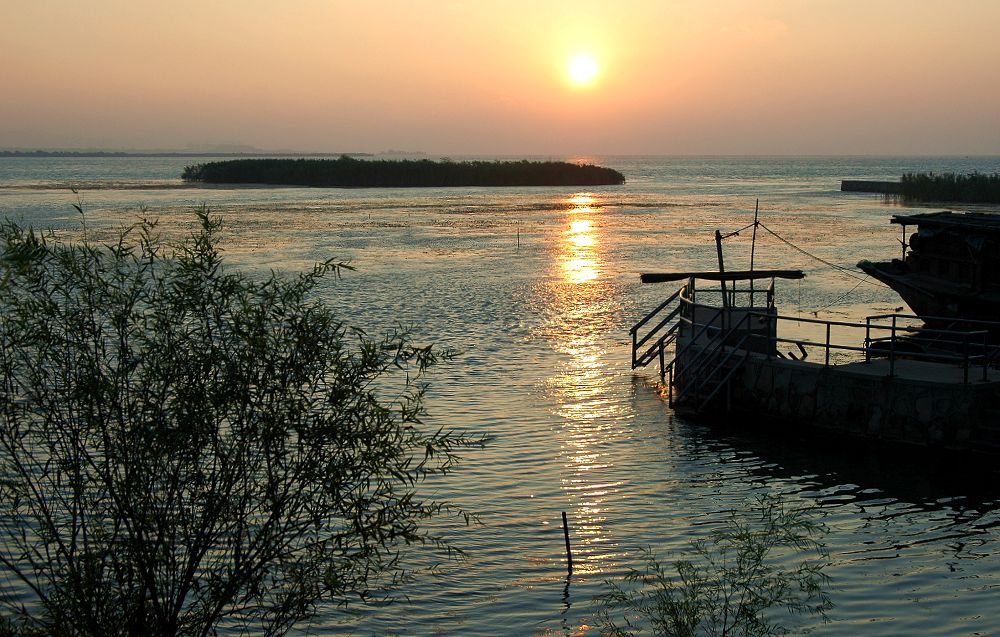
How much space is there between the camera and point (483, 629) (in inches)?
589

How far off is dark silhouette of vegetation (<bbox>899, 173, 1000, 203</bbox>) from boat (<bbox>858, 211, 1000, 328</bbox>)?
7399cm

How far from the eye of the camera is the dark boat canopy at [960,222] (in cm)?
3194

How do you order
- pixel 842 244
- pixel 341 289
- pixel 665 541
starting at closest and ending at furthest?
pixel 665 541, pixel 341 289, pixel 842 244

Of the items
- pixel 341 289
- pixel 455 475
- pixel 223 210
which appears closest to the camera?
pixel 455 475

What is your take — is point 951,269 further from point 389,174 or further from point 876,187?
point 389,174

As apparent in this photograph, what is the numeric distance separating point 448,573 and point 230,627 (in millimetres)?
3721

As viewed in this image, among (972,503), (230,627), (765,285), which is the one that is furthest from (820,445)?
(765,285)

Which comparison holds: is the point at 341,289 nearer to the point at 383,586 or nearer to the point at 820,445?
the point at 820,445

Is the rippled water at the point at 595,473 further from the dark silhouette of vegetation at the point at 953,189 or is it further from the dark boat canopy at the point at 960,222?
the dark silhouette of vegetation at the point at 953,189

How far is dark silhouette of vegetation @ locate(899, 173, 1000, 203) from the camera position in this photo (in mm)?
101438

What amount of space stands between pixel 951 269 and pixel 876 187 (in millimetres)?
114154

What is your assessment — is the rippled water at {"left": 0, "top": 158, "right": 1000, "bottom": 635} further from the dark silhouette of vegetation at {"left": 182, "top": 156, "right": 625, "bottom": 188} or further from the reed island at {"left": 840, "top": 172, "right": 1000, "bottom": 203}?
the dark silhouette of vegetation at {"left": 182, "top": 156, "right": 625, "bottom": 188}

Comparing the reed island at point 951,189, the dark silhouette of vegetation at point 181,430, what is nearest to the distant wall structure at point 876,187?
the reed island at point 951,189

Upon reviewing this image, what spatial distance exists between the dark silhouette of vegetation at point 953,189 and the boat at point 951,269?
7399 centimetres
